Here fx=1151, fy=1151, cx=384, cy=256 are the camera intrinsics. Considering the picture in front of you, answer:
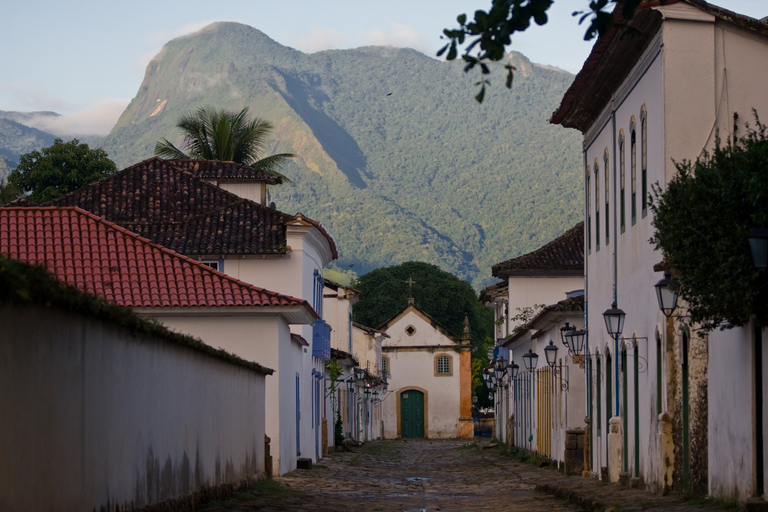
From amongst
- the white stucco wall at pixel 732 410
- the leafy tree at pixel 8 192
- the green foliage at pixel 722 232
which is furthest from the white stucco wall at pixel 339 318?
the green foliage at pixel 722 232

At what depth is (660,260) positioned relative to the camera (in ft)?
52.0

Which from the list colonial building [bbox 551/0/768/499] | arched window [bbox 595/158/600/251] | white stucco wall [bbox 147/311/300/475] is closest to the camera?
colonial building [bbox 551/0/768/499]

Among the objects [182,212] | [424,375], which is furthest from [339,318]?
[424,375]

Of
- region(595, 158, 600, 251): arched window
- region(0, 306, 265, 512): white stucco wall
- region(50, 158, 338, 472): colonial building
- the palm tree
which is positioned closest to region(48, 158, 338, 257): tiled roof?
region(50, 158, 338, 472): colonial building

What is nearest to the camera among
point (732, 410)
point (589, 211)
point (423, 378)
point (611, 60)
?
point (732, 410)

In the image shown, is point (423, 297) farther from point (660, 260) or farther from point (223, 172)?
point (660, 260)

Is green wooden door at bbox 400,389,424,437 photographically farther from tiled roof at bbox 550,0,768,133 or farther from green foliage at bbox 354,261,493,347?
tiled roof at bbox 550,0,768,133

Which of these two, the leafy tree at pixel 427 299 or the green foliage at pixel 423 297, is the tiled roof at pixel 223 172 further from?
the green foliage at pixel 423 297

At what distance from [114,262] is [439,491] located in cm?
725

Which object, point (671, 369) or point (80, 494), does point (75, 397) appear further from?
point (671, 369)

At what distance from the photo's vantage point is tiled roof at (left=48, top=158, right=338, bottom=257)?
2836cm

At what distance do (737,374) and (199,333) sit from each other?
507 inches

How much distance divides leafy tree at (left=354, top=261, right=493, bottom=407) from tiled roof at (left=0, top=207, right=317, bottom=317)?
2428 inches

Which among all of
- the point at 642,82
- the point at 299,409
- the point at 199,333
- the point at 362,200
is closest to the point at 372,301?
the point at 299,409
